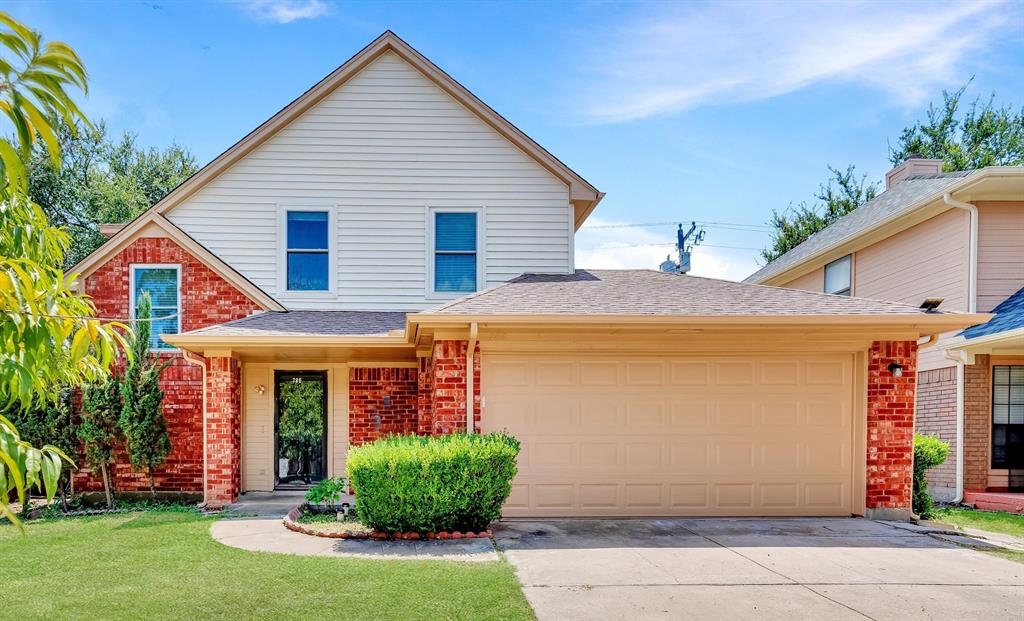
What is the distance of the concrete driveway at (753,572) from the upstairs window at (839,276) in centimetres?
869

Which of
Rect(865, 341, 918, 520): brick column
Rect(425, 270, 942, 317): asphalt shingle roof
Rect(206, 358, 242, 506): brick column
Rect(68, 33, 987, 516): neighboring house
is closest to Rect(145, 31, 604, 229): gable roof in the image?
Rect(68, 33, 987, 516): neighboring house

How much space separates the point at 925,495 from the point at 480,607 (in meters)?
7.25

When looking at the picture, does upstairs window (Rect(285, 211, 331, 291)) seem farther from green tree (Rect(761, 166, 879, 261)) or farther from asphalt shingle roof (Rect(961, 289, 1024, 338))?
green tree (Rect(761, 166, 879, 261))

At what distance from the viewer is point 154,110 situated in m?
23.1

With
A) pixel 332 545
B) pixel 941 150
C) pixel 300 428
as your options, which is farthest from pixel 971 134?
pixel 332 545

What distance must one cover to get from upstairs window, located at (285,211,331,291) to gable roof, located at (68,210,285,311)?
896 millimetres

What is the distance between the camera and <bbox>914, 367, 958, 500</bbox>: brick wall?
475 inches

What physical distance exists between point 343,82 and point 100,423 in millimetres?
6809

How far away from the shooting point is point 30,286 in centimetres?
203

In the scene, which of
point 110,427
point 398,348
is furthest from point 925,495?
point 110,427

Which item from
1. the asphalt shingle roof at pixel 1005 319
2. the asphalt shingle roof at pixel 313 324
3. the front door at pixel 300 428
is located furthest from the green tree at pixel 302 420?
the asphalt shingle roof at pixel 1005 319

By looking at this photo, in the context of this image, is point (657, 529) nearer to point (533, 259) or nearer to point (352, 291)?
point (533, 259)

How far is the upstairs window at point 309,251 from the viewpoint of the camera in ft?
40.4

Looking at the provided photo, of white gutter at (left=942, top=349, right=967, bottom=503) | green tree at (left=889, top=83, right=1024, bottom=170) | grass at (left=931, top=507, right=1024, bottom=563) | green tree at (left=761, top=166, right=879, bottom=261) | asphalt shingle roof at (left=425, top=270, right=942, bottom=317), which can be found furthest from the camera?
green tree at (left=761, top=166, right=879, bottom=261)
